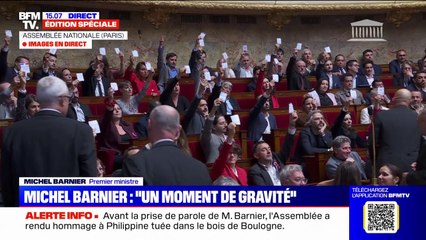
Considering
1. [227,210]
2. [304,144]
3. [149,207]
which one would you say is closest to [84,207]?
[149,207]

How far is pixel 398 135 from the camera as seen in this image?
5.66 metres

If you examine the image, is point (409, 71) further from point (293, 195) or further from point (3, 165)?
point (3, 165)

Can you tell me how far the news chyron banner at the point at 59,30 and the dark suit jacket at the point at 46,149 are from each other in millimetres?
5463

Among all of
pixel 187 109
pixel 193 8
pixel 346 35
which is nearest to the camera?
pixel 187 109

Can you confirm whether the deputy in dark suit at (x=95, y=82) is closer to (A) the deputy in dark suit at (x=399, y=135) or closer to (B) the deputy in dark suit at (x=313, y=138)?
(B) the deputy in dark suit at (x=313, y=138)

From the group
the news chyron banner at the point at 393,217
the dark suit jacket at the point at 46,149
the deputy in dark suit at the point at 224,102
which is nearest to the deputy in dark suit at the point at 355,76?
the deputy in dark suit at the point at 224,102

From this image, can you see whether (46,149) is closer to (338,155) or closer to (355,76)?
(338,155)

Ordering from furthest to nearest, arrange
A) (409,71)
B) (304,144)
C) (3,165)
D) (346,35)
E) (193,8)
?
(346,35) < (193,8) < (409,71) < (304,144) < (3,165)

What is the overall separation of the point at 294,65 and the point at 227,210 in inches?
198

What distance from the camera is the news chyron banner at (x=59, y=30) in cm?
886

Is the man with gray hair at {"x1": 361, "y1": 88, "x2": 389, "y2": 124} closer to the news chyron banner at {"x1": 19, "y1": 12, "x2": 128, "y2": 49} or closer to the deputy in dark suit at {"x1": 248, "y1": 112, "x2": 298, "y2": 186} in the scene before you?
the deputy in dark suit at {"x1": 248, "y1": 112, "x2": 298, "y2": 186}

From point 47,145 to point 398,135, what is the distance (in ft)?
9.07

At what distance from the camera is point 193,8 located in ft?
32.0

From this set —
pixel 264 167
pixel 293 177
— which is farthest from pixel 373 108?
pixel 293 177
